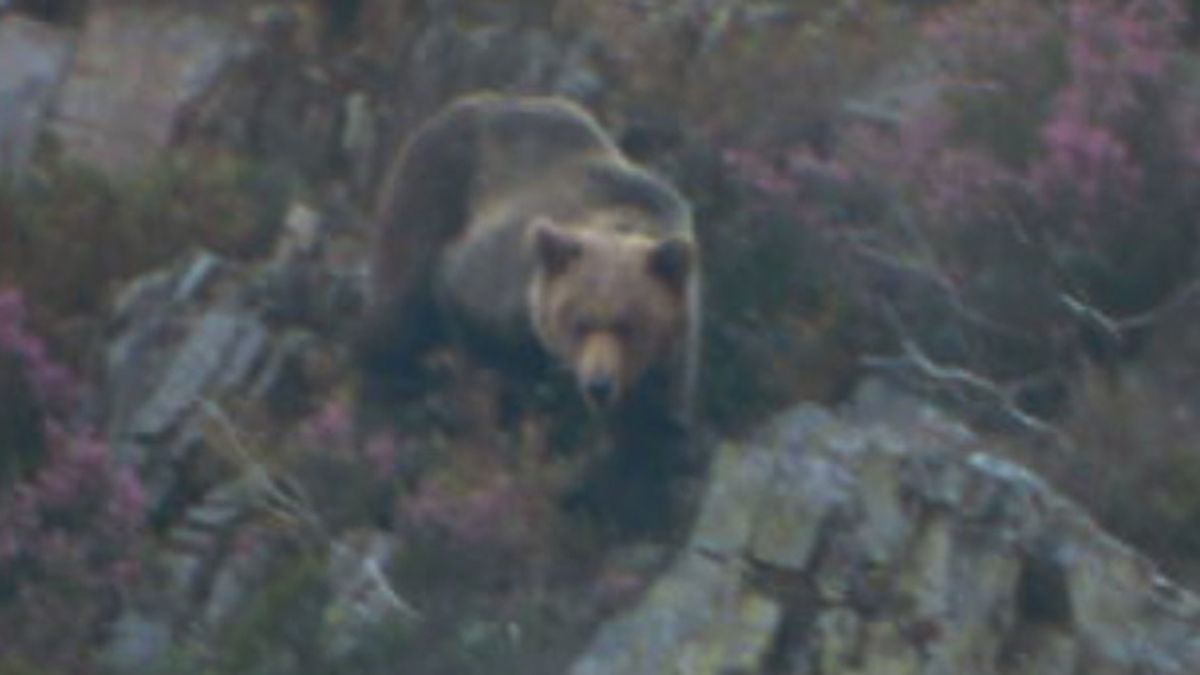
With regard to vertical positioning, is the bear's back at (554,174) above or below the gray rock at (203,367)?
above

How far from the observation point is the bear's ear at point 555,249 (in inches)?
483

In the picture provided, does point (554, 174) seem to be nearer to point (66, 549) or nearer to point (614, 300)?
point (614, 300)

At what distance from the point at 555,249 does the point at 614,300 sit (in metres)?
0.30

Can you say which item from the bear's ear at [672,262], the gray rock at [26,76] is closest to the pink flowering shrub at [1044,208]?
the bear's ear at [672,262]

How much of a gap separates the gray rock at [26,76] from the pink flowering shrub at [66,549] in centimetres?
297

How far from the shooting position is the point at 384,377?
1332cm

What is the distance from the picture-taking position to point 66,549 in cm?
1295

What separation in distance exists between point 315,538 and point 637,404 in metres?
1.33

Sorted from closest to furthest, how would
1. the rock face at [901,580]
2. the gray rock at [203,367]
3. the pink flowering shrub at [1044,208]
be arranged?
the rock face at [901,580], the pink flowering shrub at [1044,208], the gray rock at [203,367]

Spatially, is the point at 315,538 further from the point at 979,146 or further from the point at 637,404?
the point at 979,146

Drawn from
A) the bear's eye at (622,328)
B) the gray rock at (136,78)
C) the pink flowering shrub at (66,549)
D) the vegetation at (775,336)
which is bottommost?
the gray rock at (136,78)

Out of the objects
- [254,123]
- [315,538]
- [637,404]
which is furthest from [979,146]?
[254,123]

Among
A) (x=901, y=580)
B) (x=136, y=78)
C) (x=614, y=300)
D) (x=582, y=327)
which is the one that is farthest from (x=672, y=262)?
(x=136, y=78)

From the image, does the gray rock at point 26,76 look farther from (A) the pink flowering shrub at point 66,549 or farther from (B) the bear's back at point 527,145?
(B) the bear's back at point 527,145
